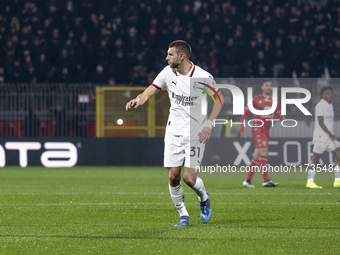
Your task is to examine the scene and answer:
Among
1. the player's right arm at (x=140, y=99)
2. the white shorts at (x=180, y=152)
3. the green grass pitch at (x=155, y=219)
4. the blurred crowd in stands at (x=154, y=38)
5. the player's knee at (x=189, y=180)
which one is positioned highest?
the blurred crowd in stands at (x=154, y=38)

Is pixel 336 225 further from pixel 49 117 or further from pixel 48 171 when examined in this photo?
pixel 49 117

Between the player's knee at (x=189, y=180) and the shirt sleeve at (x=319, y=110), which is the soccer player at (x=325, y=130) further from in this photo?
the player's knee at (x=189, y=180)

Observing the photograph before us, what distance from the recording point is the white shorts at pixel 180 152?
8805mm

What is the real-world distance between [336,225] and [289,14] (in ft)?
62.0

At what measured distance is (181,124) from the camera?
8.90 m

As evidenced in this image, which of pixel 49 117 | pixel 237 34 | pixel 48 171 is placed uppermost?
pixel 237 34

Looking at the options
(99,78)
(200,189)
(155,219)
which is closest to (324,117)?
(155,219)

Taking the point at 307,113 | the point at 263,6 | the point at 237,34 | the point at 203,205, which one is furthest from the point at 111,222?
the point at 263,6

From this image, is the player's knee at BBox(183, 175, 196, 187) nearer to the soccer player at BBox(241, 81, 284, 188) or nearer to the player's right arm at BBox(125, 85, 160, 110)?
the player's right arm at BBox(125, 85, 160, 110)

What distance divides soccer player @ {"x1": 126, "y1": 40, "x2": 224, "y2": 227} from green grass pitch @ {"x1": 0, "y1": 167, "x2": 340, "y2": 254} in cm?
54

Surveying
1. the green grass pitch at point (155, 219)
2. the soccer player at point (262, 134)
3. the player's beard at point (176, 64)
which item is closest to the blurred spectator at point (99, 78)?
the green grass pitch at point (155, 219)

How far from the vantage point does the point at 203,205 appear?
30.1 feet

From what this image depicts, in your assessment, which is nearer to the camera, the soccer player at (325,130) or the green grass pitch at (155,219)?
the green grass pitch at (155,219)

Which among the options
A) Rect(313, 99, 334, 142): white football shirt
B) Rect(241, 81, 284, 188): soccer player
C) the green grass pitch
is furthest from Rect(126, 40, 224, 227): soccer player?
Rect(313, 99, 334, 142): white football shirt
